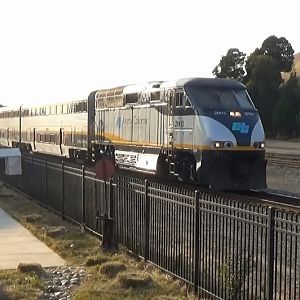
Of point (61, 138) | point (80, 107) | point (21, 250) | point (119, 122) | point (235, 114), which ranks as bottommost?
point (21, 250)

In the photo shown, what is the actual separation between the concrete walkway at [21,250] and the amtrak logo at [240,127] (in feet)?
26.1

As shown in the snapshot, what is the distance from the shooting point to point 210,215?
27.9 feet

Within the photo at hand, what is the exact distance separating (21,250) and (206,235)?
418 cm

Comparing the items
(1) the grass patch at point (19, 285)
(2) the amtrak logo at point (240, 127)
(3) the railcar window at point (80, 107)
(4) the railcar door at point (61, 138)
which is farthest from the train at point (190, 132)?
(4) the railcar door at point (61, 138)

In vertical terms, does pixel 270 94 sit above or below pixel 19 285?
above

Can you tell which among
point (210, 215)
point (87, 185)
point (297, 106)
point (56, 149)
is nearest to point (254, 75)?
point (297, 106)

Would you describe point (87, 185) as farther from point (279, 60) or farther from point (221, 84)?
point (279, 60)

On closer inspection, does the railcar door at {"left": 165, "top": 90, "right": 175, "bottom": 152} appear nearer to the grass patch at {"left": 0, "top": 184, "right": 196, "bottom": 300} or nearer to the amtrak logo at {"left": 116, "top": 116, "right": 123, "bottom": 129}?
the amtrak logo at {"left": 116, "top": 116, "right": 123, "bottom": 129}

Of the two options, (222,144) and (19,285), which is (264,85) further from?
(19,285)

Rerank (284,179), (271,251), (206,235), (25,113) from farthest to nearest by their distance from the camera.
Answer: (25,113) < (284,179) < (206,235) < (271,251)

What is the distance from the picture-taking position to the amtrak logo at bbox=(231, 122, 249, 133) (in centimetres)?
1984

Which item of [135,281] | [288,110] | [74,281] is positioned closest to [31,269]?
[74,281]

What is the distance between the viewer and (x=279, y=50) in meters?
79.1

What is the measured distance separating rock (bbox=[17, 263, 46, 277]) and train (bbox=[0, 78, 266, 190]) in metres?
6.12
